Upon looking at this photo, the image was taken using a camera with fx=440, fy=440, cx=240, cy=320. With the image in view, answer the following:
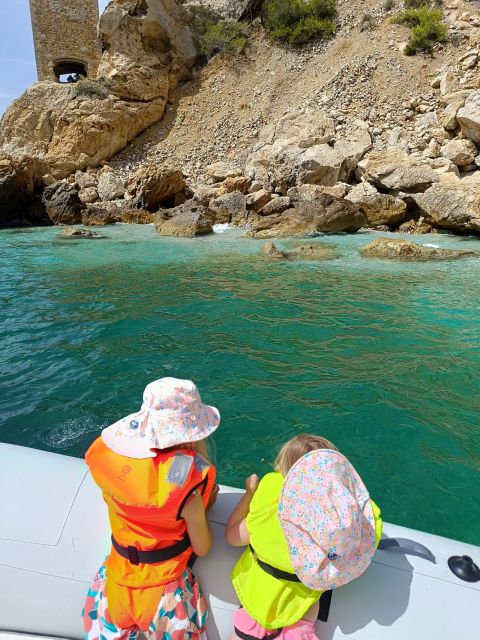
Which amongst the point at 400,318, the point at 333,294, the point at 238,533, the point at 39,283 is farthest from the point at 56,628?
the point at 39,283

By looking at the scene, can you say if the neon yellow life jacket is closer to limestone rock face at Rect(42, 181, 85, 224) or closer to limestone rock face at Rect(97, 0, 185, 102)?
limestone rock face at Rect(42, 181, 85, 224)

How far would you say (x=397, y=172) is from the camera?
47.9ft

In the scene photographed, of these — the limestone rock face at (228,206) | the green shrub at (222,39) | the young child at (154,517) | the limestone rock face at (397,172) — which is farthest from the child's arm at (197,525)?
the green shrub at (222,39)

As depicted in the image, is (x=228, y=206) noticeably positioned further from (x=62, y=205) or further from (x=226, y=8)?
(x=226, y=8)

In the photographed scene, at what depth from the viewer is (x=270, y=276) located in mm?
8211

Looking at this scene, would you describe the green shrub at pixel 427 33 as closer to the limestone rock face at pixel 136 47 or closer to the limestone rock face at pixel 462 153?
the limestone rock face at pixel 462 153

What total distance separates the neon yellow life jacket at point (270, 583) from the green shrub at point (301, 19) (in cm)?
3120

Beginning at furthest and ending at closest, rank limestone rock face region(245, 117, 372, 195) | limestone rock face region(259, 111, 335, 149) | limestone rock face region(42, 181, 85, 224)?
limestone rock face region(259, 111, 335, 149) → limestone rock face region(42, 181, 85, 224) → limestone rock face region(245, 117, 372, 195)

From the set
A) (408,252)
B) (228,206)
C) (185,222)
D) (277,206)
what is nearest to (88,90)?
(228,206)

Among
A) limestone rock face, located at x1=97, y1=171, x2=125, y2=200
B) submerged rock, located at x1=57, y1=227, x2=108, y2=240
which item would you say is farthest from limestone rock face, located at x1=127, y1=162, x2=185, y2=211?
submerged rock, located at x1=57, y1=227, x2=108, y2=240

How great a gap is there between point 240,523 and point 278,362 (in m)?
3.01

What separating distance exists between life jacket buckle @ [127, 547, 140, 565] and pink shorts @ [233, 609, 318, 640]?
0.38 m

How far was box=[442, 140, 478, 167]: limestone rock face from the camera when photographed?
50.6 ft

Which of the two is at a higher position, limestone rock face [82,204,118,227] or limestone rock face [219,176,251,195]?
limestone rock face [219,176,251,195]
